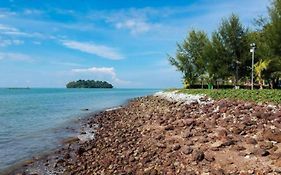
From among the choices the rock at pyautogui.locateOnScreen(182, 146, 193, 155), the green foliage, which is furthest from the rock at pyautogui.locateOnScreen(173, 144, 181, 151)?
the green foliage

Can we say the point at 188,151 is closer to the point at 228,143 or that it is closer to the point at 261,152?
the point at 228,143

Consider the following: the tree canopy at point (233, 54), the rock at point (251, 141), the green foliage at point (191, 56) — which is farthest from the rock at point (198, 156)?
the green foliage at point (191, 56)

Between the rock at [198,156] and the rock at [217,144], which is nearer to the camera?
the rock at [198,156]

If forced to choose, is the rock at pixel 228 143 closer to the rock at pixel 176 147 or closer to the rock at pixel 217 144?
the rock at pixel 217 144

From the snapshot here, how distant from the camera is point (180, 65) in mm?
67438

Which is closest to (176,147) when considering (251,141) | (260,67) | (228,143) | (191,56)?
(228,143)

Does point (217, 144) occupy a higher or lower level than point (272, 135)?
lower

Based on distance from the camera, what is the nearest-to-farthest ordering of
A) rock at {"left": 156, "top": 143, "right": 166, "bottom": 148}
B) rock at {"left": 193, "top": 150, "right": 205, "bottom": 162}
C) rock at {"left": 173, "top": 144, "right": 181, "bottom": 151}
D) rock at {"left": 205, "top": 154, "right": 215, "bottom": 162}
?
rock at {"left": 205, "top": 154, "right": 215, "bottom": 162}, rock at {"left": 193, "top": 150, "right": 205, "bottom": 162}, rock at {"left": 173, "top": 144, "right": 181, "bottom": 151}, rock at {"left": 156, "top": 143, "right": 166, "bottom": 148}

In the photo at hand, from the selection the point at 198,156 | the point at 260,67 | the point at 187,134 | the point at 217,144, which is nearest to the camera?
the point at 198,156

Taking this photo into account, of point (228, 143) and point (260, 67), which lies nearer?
point (228, 143)

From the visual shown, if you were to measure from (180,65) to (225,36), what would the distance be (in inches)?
570

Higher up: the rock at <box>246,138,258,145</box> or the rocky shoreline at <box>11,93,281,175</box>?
the rock at <box>246,138,258,145</box>

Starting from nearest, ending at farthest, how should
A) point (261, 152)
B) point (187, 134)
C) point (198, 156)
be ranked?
point (261, 152), point (198, 156), point (187, 134)

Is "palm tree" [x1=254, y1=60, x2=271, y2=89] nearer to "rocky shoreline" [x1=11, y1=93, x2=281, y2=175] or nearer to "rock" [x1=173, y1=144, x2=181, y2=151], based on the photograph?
"rocky shoreline" [x1=11, y1=93, x2=281, y2=175]
